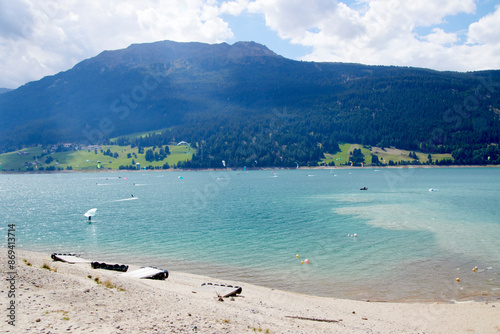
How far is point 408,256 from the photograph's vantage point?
109 feet

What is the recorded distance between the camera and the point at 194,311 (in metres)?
16.0

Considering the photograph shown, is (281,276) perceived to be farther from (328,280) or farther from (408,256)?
(408,256)

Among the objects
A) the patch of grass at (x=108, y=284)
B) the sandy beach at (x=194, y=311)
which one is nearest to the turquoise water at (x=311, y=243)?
the sandy beach at (x=194, y=311)

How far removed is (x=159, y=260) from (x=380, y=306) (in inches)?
821

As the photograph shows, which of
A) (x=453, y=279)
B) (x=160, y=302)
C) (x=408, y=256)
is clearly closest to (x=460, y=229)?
(x=408, y=256)

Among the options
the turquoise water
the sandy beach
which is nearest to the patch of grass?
the sandy beach

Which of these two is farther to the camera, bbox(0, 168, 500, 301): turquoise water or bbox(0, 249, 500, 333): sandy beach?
bbox(0, 168, 500, 301): turquoise water

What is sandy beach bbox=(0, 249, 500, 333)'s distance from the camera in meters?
13.5

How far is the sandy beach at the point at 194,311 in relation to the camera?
1352 centimetres

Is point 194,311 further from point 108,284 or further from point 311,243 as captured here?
point 311,243

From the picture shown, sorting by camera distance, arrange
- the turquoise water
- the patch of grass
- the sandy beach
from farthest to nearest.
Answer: the turquoise water < the patch of grass < the sandy beach

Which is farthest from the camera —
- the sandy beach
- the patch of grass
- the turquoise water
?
the turquoise water

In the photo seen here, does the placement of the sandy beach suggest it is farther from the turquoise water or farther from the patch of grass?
the turquoise water

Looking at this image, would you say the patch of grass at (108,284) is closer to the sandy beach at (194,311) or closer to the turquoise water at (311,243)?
the sandy beach at (194,311)
